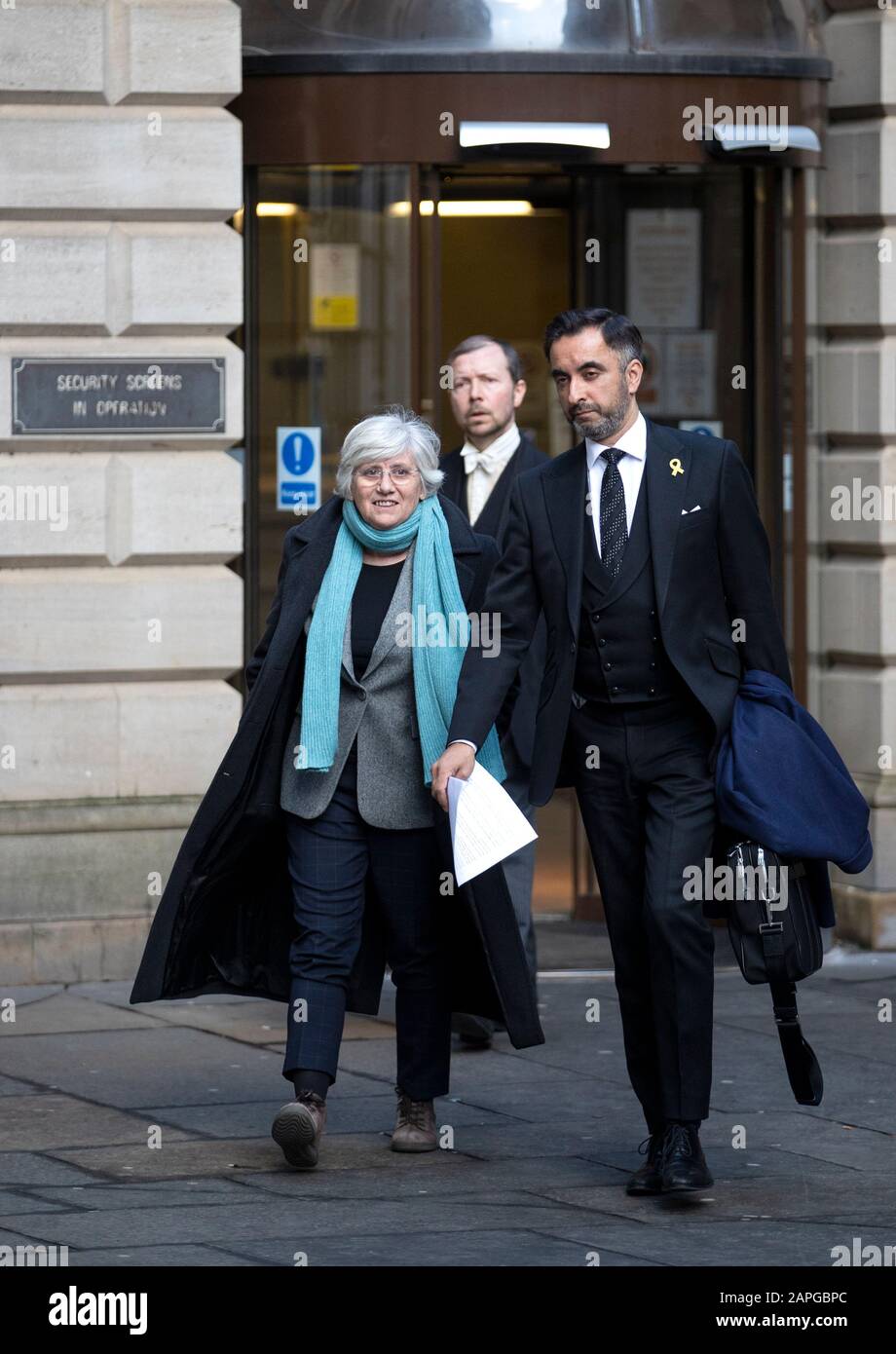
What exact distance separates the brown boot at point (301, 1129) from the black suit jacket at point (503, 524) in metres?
1.59

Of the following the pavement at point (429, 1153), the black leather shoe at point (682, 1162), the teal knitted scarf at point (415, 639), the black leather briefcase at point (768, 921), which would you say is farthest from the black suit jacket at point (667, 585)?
the pavement at point (429, 1153)

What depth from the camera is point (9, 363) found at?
28.5ft

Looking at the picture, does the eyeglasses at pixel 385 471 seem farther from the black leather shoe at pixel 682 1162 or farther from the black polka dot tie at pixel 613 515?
the black leather shoe at pixel 682 1162

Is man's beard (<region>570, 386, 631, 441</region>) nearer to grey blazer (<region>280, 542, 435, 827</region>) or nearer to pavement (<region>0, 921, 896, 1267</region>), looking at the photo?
grey blazer (<region>280, 542, 435, 827</region>)

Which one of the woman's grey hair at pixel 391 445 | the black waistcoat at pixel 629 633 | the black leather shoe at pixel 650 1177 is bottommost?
the black leather shoe at pixel 650 1177

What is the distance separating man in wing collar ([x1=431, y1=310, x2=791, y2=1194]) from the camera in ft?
19.4

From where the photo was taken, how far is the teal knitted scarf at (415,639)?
247 inches

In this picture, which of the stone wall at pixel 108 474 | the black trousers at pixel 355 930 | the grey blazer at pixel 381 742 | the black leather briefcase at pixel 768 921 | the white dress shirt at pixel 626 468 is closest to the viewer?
the black leather briefcase at pixel 768 921

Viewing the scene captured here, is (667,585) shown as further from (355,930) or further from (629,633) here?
(355,930)

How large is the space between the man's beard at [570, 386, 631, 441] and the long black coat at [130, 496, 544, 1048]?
61 cm

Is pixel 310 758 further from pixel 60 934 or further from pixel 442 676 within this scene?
pixel 60 934

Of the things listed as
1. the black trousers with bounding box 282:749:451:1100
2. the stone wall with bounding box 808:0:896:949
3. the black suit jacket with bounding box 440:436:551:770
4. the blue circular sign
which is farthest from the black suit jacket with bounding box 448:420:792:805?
the stone wall with bounding box 808:0:896:949
